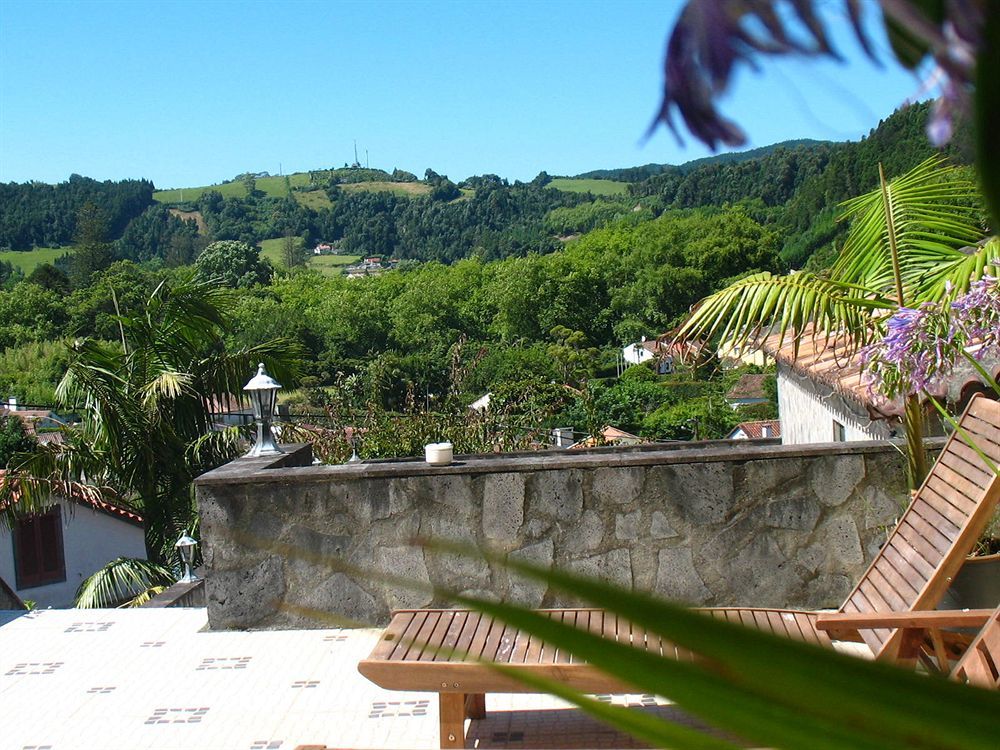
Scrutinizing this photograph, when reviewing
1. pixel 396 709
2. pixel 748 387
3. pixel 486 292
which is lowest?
pixel 748 387

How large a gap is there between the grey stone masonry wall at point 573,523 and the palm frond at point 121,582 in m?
2.52

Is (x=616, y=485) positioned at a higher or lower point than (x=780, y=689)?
lower

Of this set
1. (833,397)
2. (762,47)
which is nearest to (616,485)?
(833,397)

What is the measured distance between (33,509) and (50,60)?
5110mm

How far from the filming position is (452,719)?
10.1 feet

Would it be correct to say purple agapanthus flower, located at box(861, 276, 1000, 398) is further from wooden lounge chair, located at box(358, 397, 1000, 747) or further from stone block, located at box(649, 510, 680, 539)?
stone block, located at box(649, 510, 680, 539)

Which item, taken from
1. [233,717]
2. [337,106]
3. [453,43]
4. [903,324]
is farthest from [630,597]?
[233,717]

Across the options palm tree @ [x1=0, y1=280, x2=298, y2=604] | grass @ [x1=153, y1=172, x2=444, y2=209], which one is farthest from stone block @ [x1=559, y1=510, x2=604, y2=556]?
grass @ [x1=153, y1=172, x2=444, y2=209]

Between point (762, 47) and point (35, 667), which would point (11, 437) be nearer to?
point (35, 667)

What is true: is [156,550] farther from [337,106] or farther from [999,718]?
[999,718]

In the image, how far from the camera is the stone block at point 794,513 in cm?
455

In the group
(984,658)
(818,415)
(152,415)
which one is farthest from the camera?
(152,415)

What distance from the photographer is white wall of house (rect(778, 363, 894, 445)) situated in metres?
5.86

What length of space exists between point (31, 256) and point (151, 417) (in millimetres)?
109749
